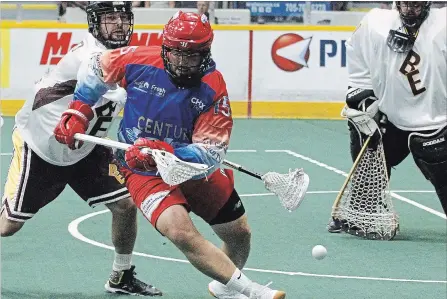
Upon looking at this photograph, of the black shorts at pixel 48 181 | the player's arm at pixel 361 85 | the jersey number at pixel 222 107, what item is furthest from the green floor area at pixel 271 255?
the jersey number at pixel 222 107

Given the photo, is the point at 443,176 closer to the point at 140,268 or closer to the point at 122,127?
the point at 140,268

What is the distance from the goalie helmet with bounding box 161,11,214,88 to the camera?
183 inches

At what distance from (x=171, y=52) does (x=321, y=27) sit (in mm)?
8063

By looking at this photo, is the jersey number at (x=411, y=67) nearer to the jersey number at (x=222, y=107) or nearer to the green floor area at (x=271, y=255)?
the green floor area at (x=271, y=255)

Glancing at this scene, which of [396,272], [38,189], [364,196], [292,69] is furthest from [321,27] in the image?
[38,189]

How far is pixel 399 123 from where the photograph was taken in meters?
6.84

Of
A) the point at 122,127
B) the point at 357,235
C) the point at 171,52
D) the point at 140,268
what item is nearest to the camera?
the point at 171,52

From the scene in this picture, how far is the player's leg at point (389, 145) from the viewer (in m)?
6.98

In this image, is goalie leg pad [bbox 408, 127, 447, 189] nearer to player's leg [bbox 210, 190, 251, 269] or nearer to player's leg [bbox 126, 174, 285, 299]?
player's leg [bbox 210, 190, 251, 269]

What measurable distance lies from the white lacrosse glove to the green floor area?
68 centimetres

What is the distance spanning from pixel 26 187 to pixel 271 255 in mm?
1670

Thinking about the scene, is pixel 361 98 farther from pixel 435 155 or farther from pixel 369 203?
pixel 369 203

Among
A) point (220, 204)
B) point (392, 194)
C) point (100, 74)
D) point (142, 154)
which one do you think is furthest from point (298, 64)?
point (142, 154)

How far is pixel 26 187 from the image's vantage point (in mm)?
5406
